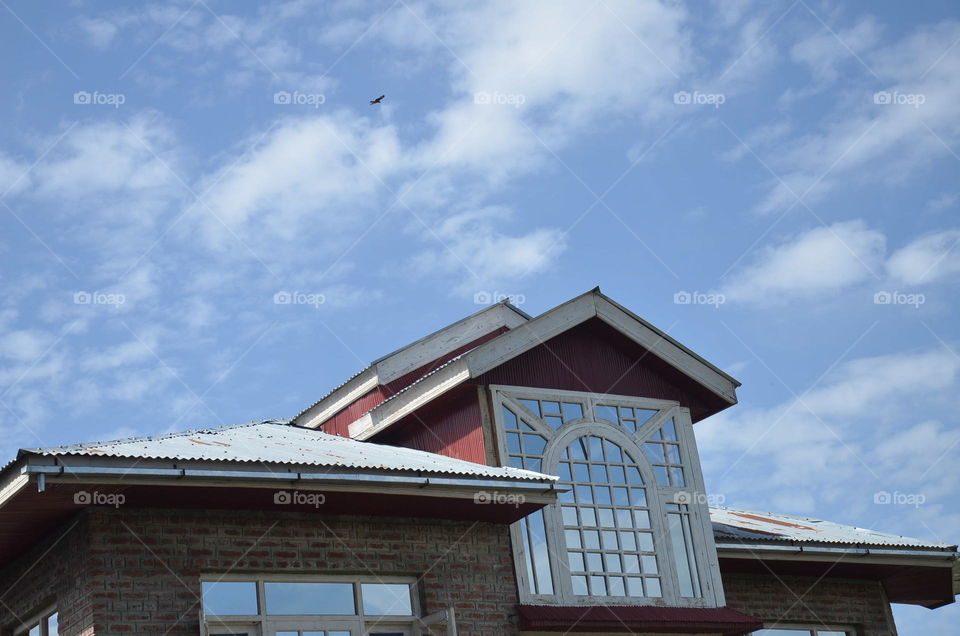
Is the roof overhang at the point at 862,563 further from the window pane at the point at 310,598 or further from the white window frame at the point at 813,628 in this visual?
the window pane at the point at 310,598

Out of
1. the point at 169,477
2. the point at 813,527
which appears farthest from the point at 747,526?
the point at 169,477

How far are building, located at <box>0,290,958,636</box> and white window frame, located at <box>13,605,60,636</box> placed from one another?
0.03 metres

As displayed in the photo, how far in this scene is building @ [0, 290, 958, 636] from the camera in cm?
1110

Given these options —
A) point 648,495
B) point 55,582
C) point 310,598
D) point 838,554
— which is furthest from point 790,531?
point 55,582

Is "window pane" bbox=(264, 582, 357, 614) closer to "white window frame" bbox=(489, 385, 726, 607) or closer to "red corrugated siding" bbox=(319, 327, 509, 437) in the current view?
"white window frame" bbox=(489, 385, 726, 607)

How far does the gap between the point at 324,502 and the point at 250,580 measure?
1.01m

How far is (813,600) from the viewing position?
1616 centimetres

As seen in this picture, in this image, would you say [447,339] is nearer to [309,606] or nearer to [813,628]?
[309,606]

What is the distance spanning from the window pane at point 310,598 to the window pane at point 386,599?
0.15 m

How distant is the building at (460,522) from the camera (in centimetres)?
1110

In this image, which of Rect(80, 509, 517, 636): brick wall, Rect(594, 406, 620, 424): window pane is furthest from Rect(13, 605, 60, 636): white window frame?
Rect(594, 406, 620, 424): window pane

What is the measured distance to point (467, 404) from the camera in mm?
14125

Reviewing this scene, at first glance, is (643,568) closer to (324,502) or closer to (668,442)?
(668,442)

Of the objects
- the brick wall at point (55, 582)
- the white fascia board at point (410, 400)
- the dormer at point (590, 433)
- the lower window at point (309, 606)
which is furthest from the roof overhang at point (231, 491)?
the white fascia board at point (410, 400)
